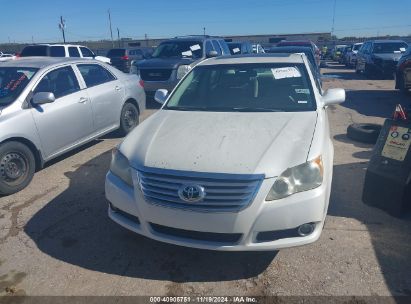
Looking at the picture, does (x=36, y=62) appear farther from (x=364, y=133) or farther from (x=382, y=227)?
(x=364, y=133)

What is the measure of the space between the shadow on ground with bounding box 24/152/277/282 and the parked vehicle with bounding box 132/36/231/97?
642cm

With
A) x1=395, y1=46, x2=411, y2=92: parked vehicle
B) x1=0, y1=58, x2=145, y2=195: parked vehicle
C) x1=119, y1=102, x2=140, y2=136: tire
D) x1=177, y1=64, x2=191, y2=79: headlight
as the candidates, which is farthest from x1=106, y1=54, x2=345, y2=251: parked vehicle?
x1=395, y1=46, x2=411, y2=92: parked vehicle

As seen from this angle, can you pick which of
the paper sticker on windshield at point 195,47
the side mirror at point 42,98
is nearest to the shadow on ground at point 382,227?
the side mirror at point 42,98

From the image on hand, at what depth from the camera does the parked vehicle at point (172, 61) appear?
1002 cm

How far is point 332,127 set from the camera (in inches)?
301

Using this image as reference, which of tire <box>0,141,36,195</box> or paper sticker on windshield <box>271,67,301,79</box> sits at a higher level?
paper sticker on windshield <box>271,67,301,79</box>

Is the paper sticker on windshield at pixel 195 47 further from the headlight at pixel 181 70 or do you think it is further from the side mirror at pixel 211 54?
the headlight at pixel 181 70

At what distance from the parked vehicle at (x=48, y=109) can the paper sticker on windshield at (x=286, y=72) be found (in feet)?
9.87

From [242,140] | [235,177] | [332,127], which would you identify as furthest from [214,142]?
[332,127]

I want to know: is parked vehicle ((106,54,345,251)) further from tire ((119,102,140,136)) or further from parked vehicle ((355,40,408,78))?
parked vehicle ((355,40,408,78))

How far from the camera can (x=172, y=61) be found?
10.3 meters

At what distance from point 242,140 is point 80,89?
145 inches

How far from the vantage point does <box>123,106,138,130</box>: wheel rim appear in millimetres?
6977

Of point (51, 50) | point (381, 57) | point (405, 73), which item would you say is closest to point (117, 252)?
point (405, 73)
